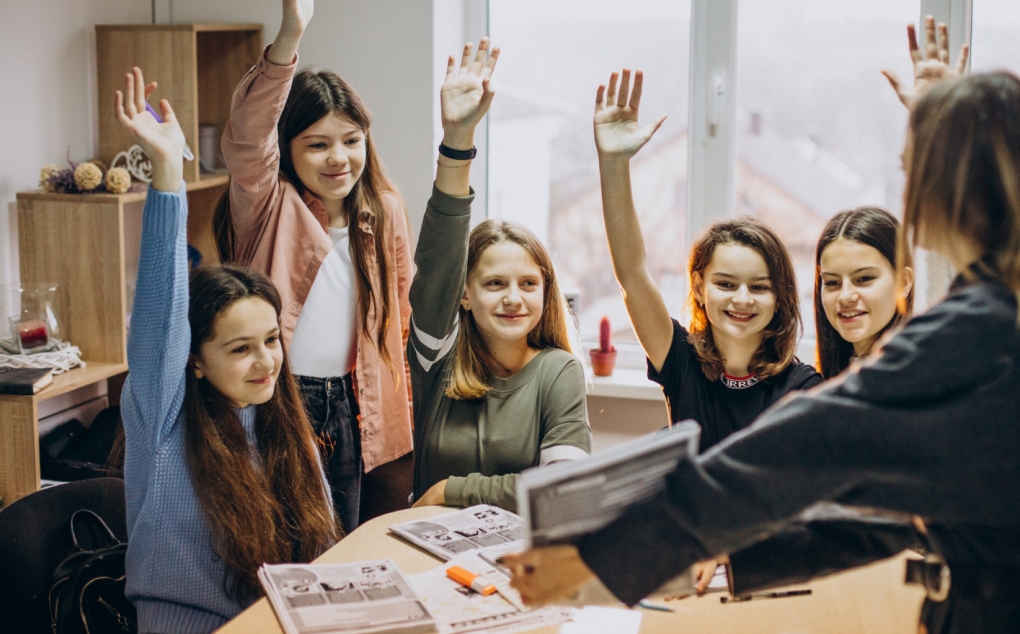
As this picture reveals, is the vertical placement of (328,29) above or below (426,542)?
above

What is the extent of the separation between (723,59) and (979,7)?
0.75 m

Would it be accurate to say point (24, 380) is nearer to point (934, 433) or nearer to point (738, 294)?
point (738, 294)

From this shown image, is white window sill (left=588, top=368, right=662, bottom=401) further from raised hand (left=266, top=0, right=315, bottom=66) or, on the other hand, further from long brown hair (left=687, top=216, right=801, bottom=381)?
raised hand (left=266, top=0, right=315, bottom=66)

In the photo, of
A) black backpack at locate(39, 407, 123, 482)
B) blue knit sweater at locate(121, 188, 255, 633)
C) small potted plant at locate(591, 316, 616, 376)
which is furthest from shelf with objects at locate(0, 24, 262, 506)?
small potted plant at locate(591, 316, 616, 376)

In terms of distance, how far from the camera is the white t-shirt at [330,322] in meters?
2.17

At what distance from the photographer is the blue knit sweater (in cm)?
151

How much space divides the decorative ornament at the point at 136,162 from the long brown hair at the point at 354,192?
2.31ft

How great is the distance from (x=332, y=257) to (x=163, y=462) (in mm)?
753

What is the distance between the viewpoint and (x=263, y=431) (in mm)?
1720

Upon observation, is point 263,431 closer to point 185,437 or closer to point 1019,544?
point 185,437

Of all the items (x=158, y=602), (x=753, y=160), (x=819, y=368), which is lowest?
(x=158, y=602)

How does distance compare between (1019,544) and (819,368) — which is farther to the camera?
(819,368)

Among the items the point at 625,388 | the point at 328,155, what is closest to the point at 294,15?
the point at 328,155

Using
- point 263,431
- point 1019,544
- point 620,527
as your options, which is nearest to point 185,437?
point 263,431
